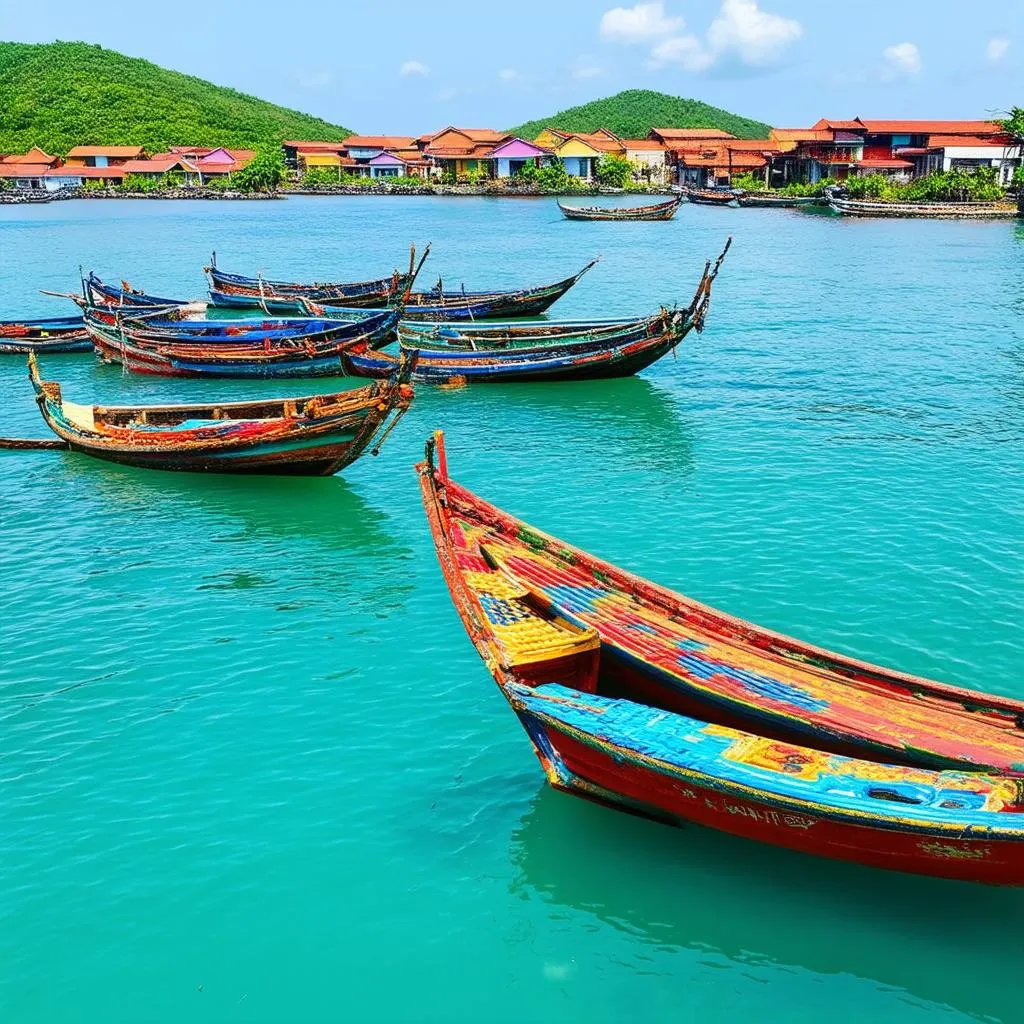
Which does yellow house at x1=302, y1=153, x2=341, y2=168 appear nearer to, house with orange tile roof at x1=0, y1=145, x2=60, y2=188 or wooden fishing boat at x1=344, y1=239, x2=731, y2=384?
house with orange tile roof at x1=0, y1=145, x2=60, y2=188

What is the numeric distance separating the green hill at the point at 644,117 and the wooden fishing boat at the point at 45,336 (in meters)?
133

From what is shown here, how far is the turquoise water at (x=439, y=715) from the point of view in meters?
8.45

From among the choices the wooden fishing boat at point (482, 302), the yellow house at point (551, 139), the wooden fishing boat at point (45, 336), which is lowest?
the wooden fishing boat at point (45, 336)

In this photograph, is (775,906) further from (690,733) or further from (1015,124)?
(1015,124)

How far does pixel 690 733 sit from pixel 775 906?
172cm

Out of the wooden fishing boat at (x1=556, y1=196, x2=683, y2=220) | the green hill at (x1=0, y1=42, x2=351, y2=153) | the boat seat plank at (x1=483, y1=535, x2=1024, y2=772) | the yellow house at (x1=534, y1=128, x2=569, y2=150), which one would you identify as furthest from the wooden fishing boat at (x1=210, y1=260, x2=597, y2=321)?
the green hill at (x1=0, y1=42, x2=351, y2=153)

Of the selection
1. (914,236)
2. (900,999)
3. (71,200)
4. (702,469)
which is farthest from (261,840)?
(71,200)

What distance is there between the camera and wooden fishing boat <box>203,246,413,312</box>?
38.2 m

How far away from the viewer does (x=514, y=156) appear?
11506cm

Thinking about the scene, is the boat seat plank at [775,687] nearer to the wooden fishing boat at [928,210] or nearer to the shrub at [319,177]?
the wooden fishing boat at [928,210]

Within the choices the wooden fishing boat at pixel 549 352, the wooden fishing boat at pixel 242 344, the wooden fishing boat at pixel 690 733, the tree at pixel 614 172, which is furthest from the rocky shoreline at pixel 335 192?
the wooden fishing boat at pixel 690 733

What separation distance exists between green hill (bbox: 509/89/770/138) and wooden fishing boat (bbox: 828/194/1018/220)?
265ft

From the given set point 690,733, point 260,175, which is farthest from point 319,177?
point 690,733

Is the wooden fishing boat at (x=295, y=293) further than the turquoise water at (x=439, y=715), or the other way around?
the wooden fishing boat at (x=295, y=293)
